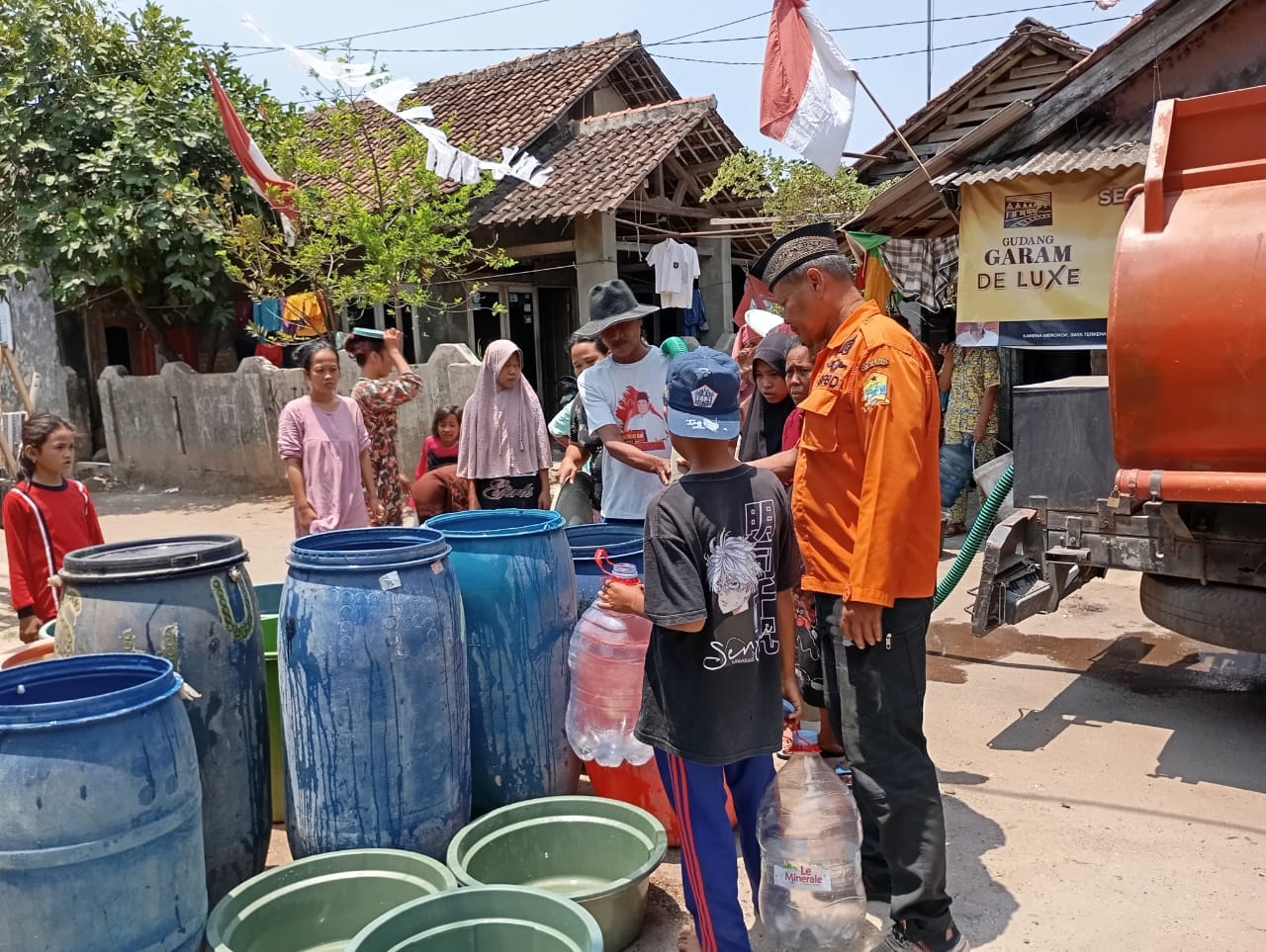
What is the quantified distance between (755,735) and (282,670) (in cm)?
137

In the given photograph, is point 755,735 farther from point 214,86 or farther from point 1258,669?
point 214,86

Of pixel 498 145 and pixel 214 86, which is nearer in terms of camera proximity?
pixel 214 86

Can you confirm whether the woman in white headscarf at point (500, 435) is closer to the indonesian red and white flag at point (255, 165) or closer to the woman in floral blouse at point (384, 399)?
the woman in floral blouse at point (384, 399)

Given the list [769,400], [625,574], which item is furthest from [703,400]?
[769,400]

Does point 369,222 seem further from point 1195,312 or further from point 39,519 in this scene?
point 1195,312

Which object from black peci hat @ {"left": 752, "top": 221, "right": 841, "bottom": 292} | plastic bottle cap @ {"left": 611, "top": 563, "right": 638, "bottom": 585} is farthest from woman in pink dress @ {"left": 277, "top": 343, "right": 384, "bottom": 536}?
black peci hat @ {"left": 752, "top": 221, "right": 841, "bottom": 292}

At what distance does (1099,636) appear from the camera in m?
5.77

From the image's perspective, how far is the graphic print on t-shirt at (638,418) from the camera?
14.7ft

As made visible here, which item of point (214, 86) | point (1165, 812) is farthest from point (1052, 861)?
point (214, 86)

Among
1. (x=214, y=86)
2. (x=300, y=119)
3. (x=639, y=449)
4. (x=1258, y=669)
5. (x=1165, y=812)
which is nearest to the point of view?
(x=1165, y=812)

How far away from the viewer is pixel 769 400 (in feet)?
13.9

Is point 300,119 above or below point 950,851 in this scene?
above

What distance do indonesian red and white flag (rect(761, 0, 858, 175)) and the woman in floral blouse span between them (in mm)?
3887

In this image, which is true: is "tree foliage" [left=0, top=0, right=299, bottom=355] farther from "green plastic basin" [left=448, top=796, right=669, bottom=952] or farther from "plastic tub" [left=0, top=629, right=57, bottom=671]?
"green plastic basin" [left=448, top=796, right=669, bottom=952]
